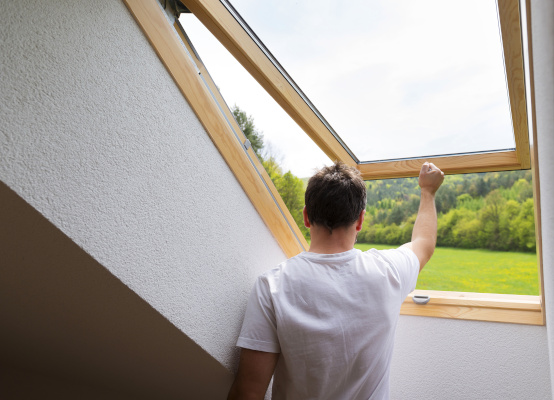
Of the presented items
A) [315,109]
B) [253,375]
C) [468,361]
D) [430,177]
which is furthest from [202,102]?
[468,361]

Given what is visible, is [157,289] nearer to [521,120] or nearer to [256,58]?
[256,58]

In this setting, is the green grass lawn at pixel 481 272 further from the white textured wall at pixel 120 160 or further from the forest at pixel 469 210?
the white textured wall at pixel 120 160

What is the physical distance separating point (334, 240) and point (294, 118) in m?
0.59

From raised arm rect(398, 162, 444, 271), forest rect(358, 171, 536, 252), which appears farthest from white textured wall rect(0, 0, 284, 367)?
forest rect(358, 171, 536, 252)

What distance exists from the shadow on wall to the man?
20 centimetres

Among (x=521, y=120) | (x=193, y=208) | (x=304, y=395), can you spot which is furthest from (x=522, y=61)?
(x=304, y=395)

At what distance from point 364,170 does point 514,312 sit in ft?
3.03

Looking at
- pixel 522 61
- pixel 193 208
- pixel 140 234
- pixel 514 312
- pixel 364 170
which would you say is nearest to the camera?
pixel 140 234

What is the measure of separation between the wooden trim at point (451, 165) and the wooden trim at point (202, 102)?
0.55 meters

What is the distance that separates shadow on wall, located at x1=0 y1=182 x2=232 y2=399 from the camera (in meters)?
1.05

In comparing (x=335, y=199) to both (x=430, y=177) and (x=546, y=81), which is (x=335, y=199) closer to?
(x=430, y=177)

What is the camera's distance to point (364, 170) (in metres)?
2.12

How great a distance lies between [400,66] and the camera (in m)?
1.71

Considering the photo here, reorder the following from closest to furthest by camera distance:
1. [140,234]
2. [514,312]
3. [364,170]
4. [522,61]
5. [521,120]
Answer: [140,234] → [522,61] → [521,120] → [514,312] → [364,170]
